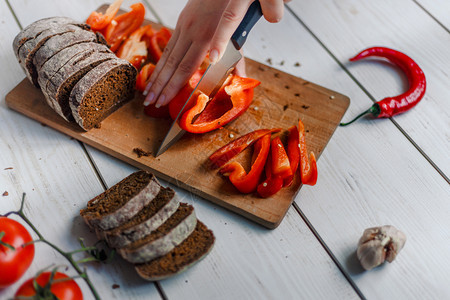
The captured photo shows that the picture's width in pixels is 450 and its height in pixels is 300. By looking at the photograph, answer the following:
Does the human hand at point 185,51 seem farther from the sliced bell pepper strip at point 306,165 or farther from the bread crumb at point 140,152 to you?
the sliced bell pepper strip at point 306,165

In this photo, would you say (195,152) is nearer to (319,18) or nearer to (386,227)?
(386,227)

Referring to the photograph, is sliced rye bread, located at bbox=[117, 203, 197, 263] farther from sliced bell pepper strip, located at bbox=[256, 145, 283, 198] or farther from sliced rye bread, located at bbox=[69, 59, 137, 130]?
sliced rye bread, located at bbox=[69, 59, 137, 130]

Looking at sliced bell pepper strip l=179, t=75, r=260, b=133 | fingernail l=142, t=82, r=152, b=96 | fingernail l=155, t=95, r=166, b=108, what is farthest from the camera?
fingernail l=142, t=82, r=152, b=96

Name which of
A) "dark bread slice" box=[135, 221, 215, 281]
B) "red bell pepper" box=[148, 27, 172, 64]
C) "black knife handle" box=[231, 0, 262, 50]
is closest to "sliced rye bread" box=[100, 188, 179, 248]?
"dark bread slice" box=[135, 221, 215, 281]

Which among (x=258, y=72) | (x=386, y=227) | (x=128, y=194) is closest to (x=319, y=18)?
(x=258, y=72)

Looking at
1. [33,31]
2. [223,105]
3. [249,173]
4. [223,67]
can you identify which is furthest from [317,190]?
[33,31]

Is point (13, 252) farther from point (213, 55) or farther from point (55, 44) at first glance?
point (213, 55)
